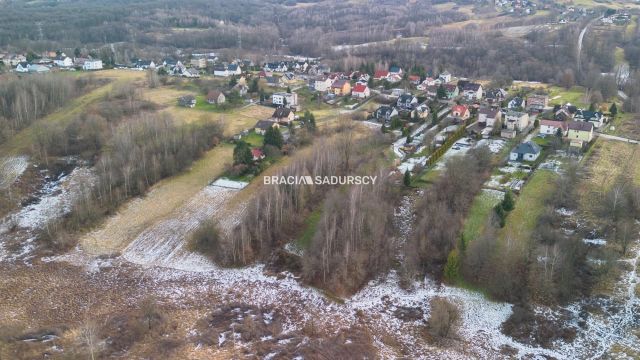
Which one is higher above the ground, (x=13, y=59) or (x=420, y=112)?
(x=13, y=59)

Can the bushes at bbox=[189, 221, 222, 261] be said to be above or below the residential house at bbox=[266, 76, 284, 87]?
below

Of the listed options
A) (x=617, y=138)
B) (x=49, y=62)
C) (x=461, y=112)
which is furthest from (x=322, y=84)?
(x=49, y=62)

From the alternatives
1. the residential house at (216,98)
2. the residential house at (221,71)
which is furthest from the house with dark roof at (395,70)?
the residential house at (216,98)

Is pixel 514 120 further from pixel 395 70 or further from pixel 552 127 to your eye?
pixel 395 70

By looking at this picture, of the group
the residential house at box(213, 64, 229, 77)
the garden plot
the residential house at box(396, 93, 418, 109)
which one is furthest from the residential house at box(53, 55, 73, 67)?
the garden plot

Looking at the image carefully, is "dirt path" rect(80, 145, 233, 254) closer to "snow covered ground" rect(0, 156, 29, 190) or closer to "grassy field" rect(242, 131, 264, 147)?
"grassy field" rect(242, 131, 264, 147)

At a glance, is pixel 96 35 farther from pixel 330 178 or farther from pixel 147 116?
pixel 330 178
